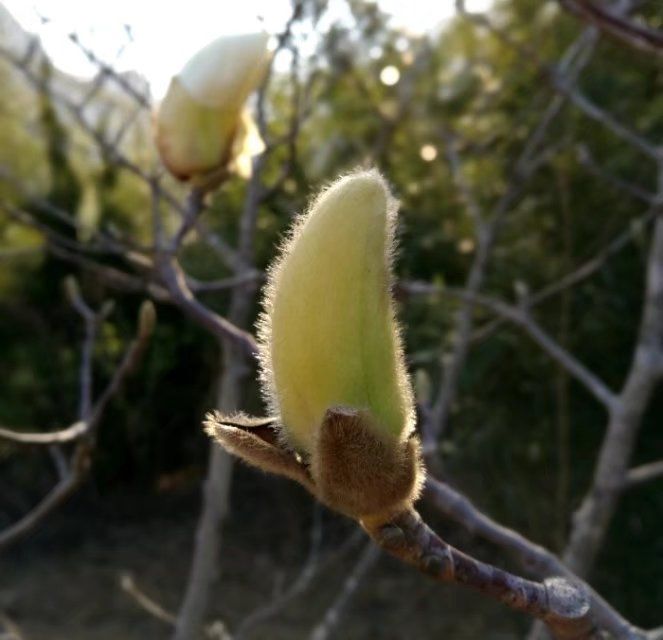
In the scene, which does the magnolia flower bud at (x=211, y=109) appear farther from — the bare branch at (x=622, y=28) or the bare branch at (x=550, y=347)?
the bare branch at (x=550, y=347)

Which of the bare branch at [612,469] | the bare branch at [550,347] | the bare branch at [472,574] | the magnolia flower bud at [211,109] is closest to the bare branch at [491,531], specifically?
the bare branch at [472,574]

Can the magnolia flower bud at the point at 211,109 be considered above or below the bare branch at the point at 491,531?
above

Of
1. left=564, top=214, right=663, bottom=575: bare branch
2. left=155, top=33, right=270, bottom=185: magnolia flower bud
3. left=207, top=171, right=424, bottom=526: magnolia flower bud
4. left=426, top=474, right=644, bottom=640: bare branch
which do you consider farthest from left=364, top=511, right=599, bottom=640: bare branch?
left=564, top=214, right=663, bottom=575: bare branch

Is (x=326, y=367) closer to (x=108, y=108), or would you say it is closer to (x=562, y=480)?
(x=562, y=480)

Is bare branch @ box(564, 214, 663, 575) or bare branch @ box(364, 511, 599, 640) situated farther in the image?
bare branch @ box(564, 214, 663, 575)

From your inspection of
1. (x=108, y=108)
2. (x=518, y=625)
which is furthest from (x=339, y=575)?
(x=108, y=108)

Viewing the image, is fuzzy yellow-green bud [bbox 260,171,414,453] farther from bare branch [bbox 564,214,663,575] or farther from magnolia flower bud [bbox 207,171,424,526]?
bare branch [bbox 564,214,663,575]

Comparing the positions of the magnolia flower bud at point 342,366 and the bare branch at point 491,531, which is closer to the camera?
the magnolia flower bud at point 342,366

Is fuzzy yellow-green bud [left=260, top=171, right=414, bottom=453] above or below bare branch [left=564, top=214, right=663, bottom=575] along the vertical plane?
above
